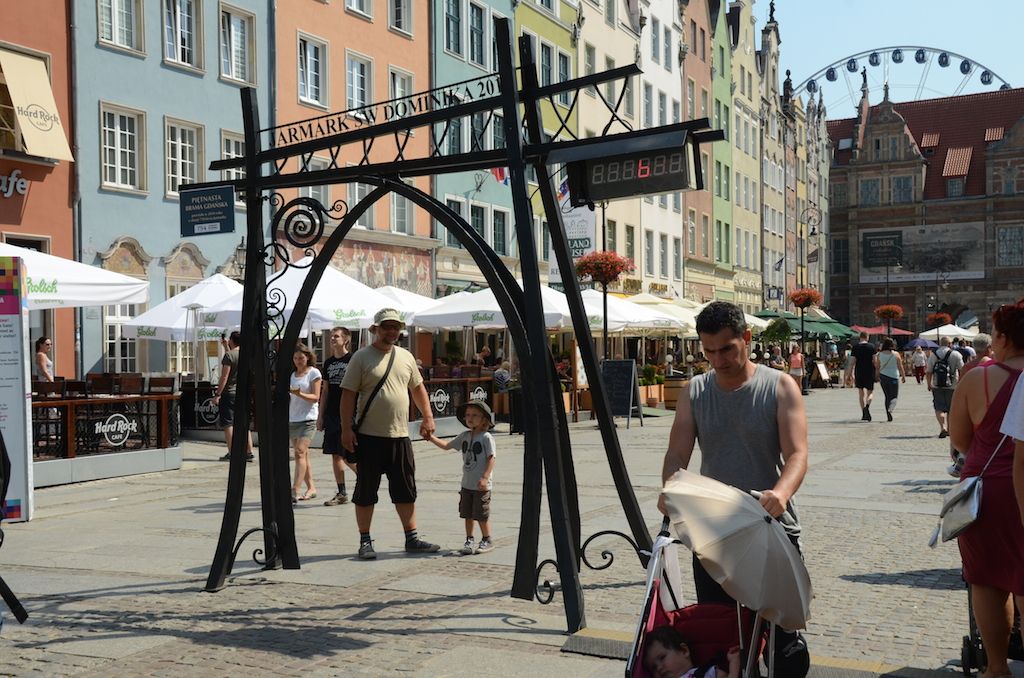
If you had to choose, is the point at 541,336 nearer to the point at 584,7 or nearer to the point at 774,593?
the point at 774,593

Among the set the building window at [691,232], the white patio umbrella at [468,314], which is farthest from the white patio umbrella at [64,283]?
the building window at [691,232]

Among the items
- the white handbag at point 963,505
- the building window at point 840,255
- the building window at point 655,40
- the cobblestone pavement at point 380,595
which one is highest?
the building window at point 655,40

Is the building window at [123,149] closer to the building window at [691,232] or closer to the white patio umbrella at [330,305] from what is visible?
the white patio umbrella at [330,305]

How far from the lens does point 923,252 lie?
299 feet

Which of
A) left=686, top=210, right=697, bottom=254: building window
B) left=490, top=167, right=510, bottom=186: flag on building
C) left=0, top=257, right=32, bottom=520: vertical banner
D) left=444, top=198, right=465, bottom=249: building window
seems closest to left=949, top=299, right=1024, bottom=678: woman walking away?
left=490, top=167, right=510, bottom=186: flag on building

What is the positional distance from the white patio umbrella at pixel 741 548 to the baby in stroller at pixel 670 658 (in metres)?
0.31

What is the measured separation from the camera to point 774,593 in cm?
418

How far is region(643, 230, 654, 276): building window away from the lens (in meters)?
51.6

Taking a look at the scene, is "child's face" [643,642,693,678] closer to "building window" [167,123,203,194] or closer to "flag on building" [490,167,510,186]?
"flag on building" [490,167,510,186]

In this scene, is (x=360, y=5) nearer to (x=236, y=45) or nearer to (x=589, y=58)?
(x=236, y=45)

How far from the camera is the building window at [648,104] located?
2045 inches

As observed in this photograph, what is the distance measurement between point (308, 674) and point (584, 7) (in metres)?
41.8

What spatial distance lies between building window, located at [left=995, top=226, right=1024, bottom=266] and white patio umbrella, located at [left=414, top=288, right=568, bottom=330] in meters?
72.6

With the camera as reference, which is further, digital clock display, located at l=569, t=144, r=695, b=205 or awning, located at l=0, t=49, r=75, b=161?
awning, located at l=0, t=49, r=75, b=161
